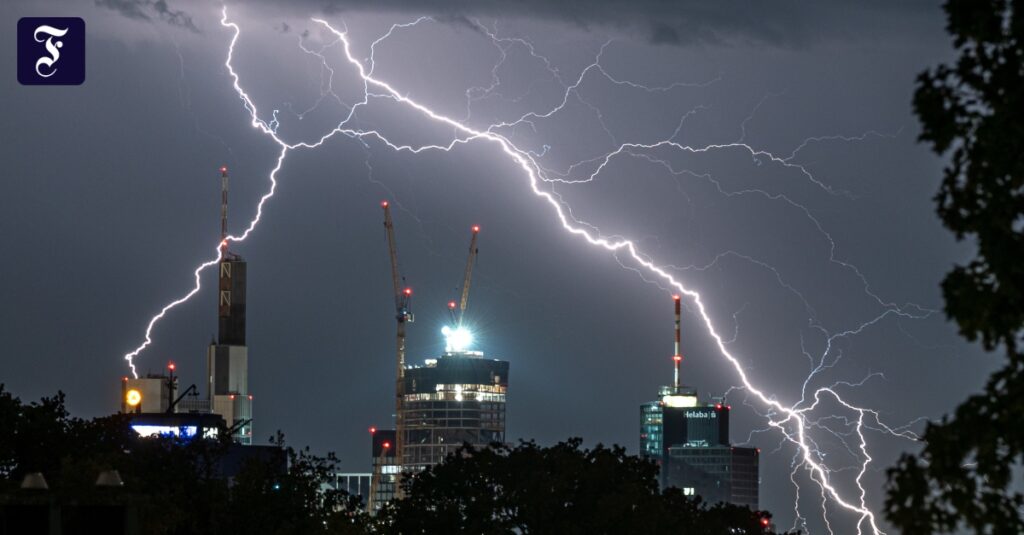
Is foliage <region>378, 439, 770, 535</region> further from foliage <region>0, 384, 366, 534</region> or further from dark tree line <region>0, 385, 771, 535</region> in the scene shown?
foliage <region>0, 384, 366, 534</region>

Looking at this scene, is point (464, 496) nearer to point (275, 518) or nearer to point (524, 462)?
point (524, 462)

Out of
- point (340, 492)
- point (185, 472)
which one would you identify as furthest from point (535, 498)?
point (185, 472)

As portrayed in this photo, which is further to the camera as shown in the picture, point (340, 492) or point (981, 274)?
point (340, 492)

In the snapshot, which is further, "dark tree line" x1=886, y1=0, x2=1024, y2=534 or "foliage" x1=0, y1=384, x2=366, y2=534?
"foliage" x1=0, y1=384, x2=366, y2=534

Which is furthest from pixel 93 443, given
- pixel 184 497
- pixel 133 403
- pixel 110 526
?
pixel 133 403

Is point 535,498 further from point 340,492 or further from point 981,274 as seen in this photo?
point 981,274

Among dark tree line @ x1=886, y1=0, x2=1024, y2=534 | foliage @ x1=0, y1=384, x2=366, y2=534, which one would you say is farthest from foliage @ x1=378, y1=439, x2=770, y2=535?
dark tree line @ x1=886, y1=0, x2=1024, y2=534

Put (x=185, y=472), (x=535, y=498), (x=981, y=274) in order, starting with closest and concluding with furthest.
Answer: (x=981, y=274) → (x=185, y=472) → (x=535, y=498)

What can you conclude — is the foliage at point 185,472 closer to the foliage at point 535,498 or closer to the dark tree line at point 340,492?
the dark tree line at point 340,492
